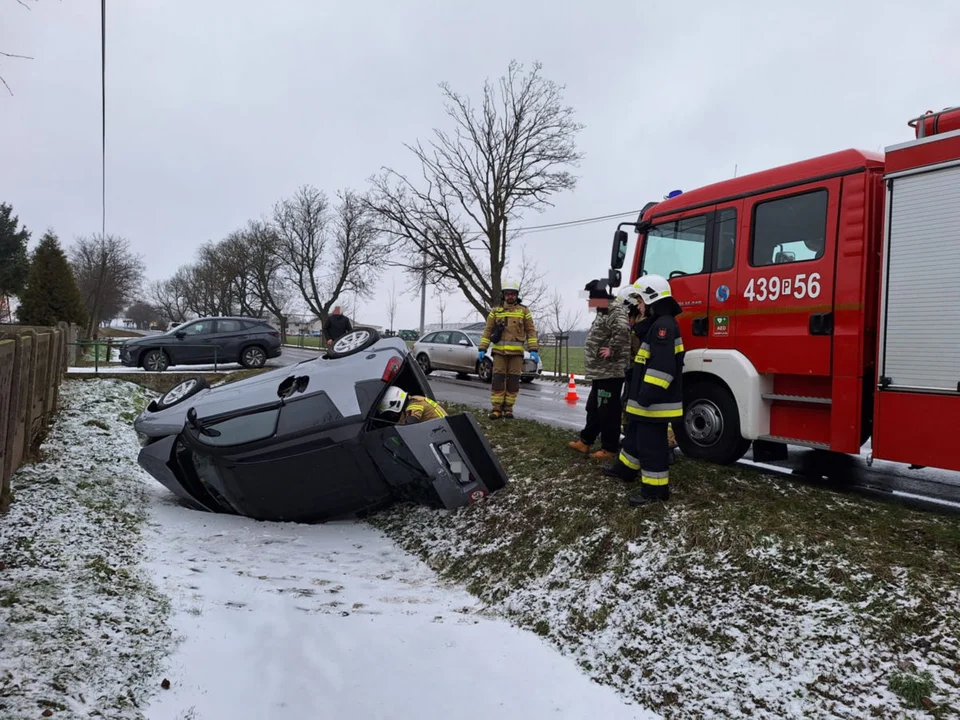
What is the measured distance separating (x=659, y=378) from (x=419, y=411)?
2041mm

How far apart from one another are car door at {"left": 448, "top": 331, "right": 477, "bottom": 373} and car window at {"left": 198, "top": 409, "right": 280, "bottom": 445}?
1260 cm

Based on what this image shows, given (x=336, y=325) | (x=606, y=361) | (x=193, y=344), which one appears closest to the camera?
(x=606, y=361)

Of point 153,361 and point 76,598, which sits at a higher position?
point 153,361

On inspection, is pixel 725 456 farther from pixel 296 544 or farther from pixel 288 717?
pixel 288 717

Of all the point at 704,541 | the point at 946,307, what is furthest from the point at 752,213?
the point at 704,541

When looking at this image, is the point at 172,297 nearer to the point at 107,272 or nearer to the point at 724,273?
the point at 107,272

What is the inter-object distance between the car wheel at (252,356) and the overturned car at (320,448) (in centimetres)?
1336

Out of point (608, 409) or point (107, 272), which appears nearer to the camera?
point (608, 409)

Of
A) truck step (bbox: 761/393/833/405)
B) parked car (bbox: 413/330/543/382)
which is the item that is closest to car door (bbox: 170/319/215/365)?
parked car (bbox: 413/330/543/382)

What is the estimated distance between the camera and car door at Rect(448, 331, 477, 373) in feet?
59.4

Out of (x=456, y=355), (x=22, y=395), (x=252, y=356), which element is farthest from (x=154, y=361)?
(x=22, y=395)

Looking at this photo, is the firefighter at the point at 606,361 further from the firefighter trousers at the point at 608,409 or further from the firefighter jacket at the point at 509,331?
the firefighter jacket at the point at 509,331

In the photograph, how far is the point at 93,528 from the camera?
15.1 ft

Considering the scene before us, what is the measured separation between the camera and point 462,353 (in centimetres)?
1834
